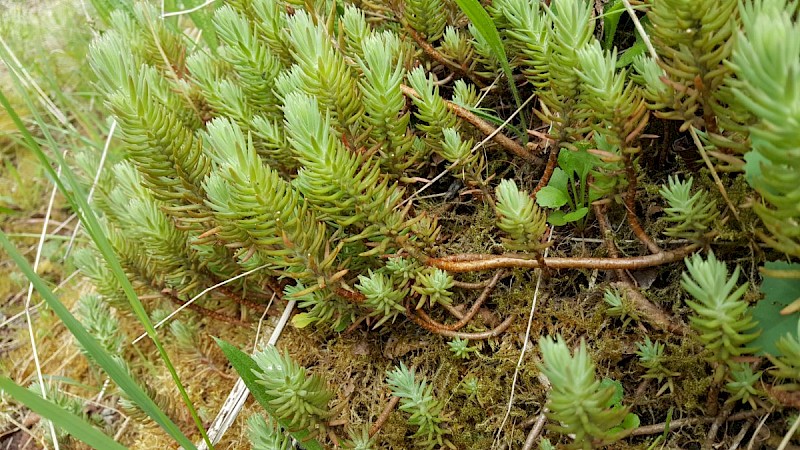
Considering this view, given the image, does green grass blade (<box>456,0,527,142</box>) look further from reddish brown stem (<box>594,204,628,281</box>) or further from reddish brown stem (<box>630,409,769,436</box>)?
reddish brown stem (<box>630,409,769,436</box>)

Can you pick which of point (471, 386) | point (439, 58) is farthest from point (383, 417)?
point (439, 58)

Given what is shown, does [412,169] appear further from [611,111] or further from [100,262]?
[100,262]

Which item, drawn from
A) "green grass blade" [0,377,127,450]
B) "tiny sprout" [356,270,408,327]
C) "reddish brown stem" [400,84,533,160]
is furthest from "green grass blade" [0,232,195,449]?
"reddish brown stem" [400,84,533,160]

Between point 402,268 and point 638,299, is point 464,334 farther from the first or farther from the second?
point 638,299

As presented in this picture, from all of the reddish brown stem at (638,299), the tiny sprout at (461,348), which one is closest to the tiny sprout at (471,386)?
the tiny sprout at (461,348)

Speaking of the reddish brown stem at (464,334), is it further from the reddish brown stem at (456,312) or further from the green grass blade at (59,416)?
the green grass blade at (59,416)

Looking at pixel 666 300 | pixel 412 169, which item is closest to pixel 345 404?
pixel 412 169
